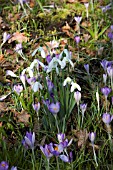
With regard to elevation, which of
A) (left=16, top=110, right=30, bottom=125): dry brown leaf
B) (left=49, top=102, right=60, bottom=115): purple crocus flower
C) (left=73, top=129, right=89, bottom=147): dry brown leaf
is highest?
(left=49, top=102, right=60, bottom=115): purple crocus flower

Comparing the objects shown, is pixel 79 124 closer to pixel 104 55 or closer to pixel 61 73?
pixel 61 73

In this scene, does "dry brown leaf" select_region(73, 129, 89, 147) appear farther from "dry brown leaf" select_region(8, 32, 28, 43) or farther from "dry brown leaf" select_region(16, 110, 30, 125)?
"dry brown leaf" select_region(8, 32, 28, 43)

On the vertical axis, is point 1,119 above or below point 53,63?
below

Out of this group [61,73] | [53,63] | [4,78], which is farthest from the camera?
[4,78]

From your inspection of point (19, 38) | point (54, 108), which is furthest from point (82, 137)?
point (19, 38)

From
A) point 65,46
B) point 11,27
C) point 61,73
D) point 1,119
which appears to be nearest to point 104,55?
point 65,46

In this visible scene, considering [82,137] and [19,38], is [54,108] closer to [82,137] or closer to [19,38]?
[82,137]

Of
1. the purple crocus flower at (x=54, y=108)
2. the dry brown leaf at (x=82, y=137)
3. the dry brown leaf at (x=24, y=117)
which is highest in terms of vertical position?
the purple crocus flower at (x=54, y=108)

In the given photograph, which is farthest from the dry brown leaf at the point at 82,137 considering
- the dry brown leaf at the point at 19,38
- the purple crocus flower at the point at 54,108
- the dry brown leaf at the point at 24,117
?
the dry brown leaf at the point at 19,38

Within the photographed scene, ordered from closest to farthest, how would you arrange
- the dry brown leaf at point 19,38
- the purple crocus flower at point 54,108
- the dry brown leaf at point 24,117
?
the purple crocus flower at point 54,108
the dry brown leaf at point 24,117
the dry brown leaf at point 19,38

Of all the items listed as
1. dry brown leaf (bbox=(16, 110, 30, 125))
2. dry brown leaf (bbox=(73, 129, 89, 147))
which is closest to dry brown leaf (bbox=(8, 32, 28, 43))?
dry brown leaf (bbox=(16, 110, 30, 125))

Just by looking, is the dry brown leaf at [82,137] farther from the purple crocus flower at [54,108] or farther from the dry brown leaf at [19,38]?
the dry brown leaf at [19,38]
